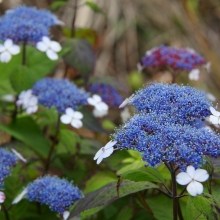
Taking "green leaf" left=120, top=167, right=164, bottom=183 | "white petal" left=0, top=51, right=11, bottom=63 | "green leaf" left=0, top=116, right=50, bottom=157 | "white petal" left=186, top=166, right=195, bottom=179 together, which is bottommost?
"green leaf" left=0, top=116, right=50, bottom=157

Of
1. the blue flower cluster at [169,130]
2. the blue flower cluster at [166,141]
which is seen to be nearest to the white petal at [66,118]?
the blue flower cluster at [169,130]

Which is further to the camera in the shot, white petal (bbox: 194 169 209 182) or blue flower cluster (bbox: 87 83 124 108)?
blue flower cluster (bbox: 87 83 124 108)

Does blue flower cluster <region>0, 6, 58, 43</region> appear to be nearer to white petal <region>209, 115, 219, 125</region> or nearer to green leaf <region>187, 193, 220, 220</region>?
white petal <region>209, 115, 219, 125</region>

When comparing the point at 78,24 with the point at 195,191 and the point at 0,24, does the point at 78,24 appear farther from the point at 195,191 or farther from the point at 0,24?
the point at 195,191

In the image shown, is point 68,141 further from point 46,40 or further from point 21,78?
point 46,40

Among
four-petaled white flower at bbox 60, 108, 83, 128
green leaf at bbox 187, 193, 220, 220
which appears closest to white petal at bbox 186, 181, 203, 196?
green leaf at bbox 187, 193, 220, 220

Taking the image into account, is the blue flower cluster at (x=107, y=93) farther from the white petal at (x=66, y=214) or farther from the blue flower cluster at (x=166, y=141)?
the blue flower cluster at (x=166, y=141)

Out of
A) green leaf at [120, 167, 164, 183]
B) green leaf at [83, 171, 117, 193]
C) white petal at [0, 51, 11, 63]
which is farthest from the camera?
white petal at [0, 51, 11, 63]
